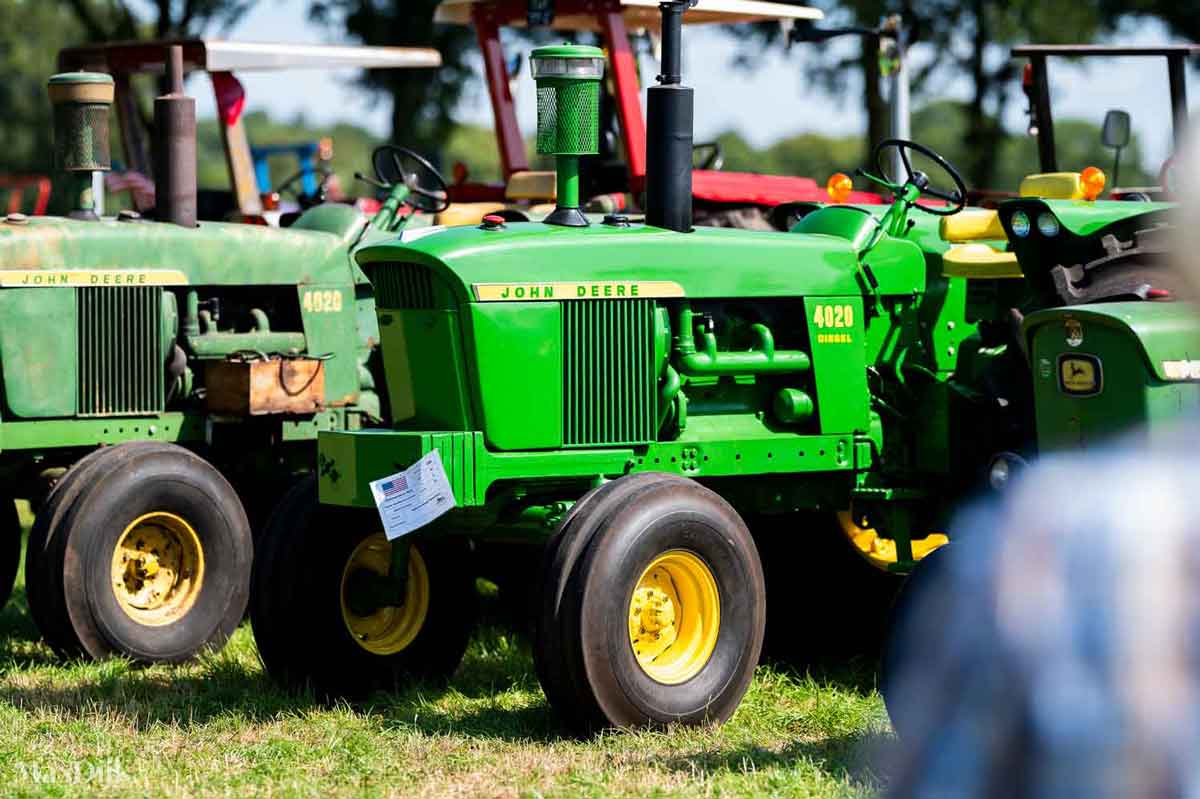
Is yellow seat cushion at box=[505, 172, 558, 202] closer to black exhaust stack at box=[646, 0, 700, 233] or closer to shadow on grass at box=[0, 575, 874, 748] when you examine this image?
shadow on grass at box=[0, 575, 874, 748]

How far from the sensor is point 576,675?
4887 mm

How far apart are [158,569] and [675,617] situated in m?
2.34

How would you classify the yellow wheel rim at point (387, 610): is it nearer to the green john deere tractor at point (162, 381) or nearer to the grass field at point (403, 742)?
the grass field at point (403, 742)

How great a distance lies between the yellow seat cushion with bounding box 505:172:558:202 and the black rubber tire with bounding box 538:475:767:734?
13.5 ft

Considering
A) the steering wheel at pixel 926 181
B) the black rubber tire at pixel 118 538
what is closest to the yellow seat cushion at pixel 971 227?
the steering wheel at pixel 926 181

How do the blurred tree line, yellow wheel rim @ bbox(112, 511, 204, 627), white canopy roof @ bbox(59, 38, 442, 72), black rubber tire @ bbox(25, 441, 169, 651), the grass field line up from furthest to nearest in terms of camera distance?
the blurred tree line, white canopy roof @ bbox(59, 38, 442, 72), yellow wheel rim @ bbox(112, 511, 204, 627), black rubber tire @ bbox(25, 441, 169, 651), the grass field

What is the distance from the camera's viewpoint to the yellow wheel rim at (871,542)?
615 centimetres

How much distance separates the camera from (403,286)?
5473 millimetres

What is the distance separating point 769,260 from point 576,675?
1537mm

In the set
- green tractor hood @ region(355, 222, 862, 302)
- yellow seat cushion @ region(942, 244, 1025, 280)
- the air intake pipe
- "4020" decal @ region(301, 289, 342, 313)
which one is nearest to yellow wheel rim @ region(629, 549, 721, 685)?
green tractor hood @ region(355, 222, 862, 302)

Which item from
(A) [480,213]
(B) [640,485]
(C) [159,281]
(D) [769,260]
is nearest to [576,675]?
(B) [640,485]

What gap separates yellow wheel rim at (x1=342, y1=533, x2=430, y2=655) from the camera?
5762mm

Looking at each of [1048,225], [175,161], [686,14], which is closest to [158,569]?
[175,161]

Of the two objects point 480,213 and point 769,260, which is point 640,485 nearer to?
point 769,260
